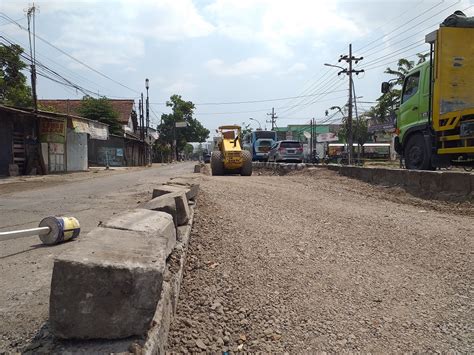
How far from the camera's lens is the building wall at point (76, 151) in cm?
2617

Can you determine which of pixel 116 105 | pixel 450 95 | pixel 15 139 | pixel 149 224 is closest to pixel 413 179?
pixel 450 95

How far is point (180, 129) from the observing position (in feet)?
259

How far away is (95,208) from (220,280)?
4723 mm

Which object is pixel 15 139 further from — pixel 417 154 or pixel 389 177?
pixel 417 154

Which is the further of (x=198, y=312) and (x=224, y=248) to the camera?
(x=224, y=248)

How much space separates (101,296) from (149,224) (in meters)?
1.27

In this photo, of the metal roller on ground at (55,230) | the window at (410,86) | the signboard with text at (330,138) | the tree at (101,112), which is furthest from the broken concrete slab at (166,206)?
the signboard with text at (330,138)

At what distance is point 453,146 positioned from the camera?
9.25 m

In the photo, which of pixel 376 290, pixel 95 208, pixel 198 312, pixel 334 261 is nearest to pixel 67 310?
pixel 198 312

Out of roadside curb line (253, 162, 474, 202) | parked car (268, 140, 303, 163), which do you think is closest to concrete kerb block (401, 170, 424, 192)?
roadside curb line (253, 162, 474, 202)

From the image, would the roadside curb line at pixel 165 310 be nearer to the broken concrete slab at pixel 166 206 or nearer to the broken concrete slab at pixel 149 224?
the broken concrete slab at pixel 149 224

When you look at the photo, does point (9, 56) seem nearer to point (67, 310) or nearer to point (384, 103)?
point (67, 310)

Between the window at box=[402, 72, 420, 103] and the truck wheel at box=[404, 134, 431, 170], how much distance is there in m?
1.12

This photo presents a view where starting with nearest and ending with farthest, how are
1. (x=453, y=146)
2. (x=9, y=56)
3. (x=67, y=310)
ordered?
(x=67, y=310) < (x=453, y=146) < (x=9, y=56)
